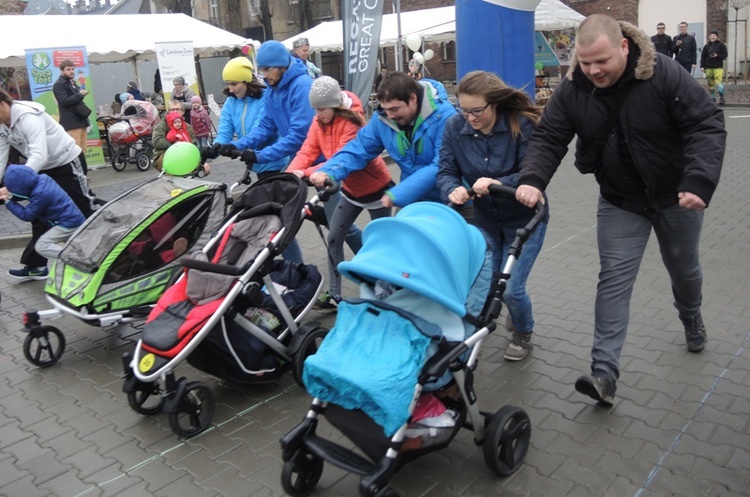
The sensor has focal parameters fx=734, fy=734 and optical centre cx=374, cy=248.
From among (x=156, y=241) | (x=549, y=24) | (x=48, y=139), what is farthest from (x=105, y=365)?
(x=549, y=24)

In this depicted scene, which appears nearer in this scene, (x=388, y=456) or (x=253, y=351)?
(x=388, y=456)

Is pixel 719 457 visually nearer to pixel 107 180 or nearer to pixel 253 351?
pixel 253 351

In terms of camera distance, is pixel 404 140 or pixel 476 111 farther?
pixel 404 140

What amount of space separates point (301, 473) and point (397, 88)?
223cm

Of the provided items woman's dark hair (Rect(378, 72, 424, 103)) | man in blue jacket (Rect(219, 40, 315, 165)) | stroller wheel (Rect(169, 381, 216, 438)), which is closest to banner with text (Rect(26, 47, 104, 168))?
man in blue jacket (Rect(219, 40, 315, 165))

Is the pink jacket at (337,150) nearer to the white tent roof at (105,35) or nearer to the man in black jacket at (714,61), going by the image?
the white tent roof at (105,35)

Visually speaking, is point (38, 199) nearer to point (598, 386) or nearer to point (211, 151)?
point (211, 151)

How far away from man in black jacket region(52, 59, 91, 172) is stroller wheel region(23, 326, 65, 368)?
9.78m

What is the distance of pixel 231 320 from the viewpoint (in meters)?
4.07

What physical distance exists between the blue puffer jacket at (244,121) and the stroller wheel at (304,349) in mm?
1866

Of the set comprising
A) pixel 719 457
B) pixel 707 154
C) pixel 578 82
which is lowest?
pixel 719 457

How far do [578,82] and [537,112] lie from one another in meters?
0.48

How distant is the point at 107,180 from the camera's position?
14039mm

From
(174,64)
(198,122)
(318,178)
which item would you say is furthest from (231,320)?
(174,64)
